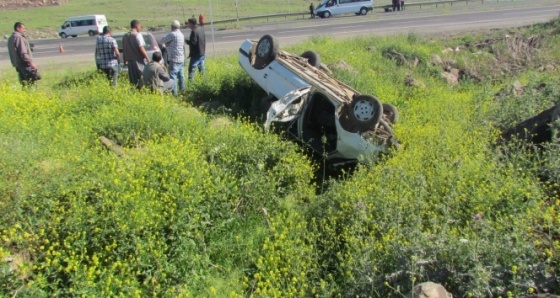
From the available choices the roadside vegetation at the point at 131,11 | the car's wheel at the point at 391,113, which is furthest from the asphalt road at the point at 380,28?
the car's wheel at the point at 391,113

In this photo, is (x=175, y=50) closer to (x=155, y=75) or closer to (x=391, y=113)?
(x=155, y=75)

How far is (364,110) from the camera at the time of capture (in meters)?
7.02

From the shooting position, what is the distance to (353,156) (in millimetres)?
7242

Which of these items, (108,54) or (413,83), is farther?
(413,83)

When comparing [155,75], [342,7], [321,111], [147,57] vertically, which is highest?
[342,7]

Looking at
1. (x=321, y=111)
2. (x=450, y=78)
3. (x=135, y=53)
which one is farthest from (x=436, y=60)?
(x=135, y=53)

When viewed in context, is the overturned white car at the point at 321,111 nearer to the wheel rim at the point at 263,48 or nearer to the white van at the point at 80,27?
the wheel rim at the point at 263,48

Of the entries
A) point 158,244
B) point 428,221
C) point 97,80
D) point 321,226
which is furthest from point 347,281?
point 97,80

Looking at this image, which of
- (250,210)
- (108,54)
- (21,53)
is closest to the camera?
(250,210)

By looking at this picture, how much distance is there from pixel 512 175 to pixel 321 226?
8.34 feet

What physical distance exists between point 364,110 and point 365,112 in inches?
1.5

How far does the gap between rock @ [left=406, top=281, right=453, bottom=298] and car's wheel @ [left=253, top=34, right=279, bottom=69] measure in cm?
608

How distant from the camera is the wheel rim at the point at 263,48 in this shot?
913 cm

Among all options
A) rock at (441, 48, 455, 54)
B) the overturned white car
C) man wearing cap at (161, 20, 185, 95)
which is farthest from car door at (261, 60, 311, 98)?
rock at (441, 48, 455, 54)
